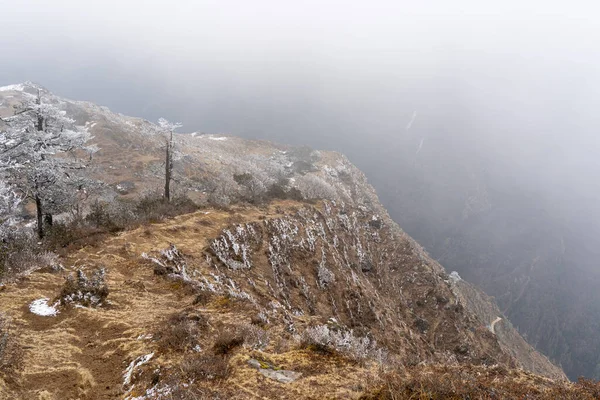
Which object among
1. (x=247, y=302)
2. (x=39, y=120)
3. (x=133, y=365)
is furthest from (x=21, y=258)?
(x=39, y=120)

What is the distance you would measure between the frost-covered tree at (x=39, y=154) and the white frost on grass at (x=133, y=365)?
12.8 metres

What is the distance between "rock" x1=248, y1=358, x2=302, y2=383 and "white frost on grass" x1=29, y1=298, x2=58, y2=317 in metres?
6.16

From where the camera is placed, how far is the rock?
265 inches

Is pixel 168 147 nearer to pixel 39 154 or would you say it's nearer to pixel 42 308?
pixel 39 154

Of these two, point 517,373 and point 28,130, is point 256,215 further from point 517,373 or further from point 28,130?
point 517,373

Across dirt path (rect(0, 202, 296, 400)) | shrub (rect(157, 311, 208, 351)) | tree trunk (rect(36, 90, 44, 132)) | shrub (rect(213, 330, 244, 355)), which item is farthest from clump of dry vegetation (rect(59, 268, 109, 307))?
tree trunk (rect(36, 90, 44, 132))

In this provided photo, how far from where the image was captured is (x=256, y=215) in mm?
28625

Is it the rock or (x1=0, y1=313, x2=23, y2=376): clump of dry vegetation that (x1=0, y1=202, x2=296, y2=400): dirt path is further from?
the rock

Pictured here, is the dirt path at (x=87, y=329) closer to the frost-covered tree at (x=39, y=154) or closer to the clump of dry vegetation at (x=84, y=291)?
the clump of dry vegetation at (x=84, y=291)

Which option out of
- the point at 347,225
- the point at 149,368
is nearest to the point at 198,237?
the point at 149,368

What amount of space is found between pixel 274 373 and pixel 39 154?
1676 cm

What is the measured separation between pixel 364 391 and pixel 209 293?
7.72m

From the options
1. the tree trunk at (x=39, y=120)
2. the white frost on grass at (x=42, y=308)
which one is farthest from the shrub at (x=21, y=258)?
the tree trunk at (x=39, y=120)

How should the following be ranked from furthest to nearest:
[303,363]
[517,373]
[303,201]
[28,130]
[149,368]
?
[303,201] < [28,130] < [517,373] < [303,363] < [149,368]
